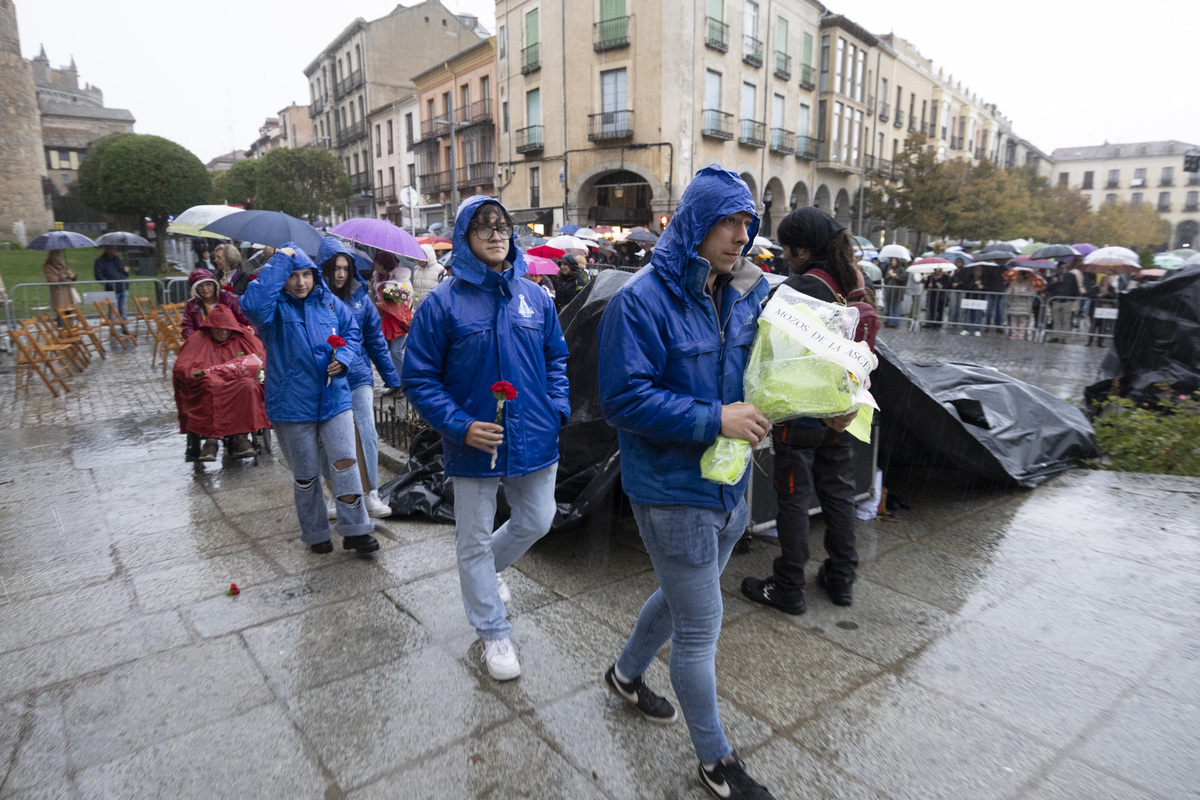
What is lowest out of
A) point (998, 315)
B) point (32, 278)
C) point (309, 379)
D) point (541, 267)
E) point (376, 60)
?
point (998, 315)

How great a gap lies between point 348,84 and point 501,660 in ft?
189

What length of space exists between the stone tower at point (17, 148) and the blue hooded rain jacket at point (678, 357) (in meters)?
46.0

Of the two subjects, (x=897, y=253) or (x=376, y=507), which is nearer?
(x=376, y=507)

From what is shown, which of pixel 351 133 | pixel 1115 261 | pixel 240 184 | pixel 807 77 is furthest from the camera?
pixel 351 133

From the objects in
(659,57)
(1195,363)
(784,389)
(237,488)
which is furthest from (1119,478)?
(659,57)

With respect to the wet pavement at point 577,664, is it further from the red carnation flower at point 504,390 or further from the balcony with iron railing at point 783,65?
the balcony with iron railing at point 783,65

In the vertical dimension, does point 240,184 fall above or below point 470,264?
above

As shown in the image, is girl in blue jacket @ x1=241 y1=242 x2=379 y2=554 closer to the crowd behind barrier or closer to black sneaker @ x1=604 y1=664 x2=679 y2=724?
black sneaker @ x1=604 y1=664 x2=679 y2=724

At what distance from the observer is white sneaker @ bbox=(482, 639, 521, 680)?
2.90m

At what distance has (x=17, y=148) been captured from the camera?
36.4 m

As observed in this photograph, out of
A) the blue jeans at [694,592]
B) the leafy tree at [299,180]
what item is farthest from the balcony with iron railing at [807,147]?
the blue jeans at [694,592]

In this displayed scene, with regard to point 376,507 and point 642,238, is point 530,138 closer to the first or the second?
point 642,238

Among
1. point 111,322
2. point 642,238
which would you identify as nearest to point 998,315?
point 642,238

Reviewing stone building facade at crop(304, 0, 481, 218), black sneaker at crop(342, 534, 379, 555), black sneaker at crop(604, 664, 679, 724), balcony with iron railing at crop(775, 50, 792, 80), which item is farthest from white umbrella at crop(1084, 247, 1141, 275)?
stone building facade at crop(304, 0, 481, 218)
